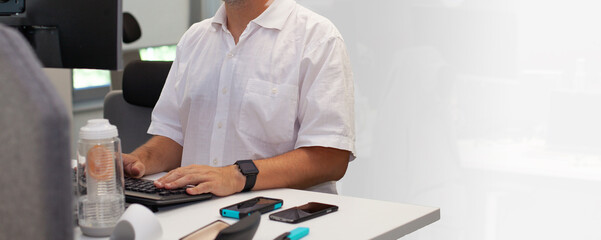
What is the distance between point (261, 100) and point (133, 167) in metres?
0.37

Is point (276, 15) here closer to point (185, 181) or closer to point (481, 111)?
point (185, 181)

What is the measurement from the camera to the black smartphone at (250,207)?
106cm

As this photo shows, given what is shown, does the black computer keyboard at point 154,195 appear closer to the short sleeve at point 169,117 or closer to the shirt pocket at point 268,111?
the shirt pocket at point 268,111

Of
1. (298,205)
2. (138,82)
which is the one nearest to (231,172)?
(298,205)

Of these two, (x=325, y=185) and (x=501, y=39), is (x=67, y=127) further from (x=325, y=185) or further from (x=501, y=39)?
(x=501, y=39)

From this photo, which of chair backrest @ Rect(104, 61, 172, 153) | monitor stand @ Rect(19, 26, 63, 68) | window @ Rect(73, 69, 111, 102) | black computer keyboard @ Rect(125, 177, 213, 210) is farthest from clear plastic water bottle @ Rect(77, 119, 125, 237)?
window @ Rect(73, 69, 111, 102)

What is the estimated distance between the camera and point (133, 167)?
142 cm

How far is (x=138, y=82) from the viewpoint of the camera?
2359mm

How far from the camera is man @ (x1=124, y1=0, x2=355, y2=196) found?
156 cm

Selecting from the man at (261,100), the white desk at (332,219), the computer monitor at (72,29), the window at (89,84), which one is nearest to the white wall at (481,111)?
the man at (261,100)

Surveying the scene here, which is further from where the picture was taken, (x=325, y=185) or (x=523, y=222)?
(x=523, y=222)

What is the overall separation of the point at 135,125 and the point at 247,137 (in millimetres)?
927

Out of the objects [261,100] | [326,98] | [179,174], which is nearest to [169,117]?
[261,100]

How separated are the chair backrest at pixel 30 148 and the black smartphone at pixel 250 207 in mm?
757
